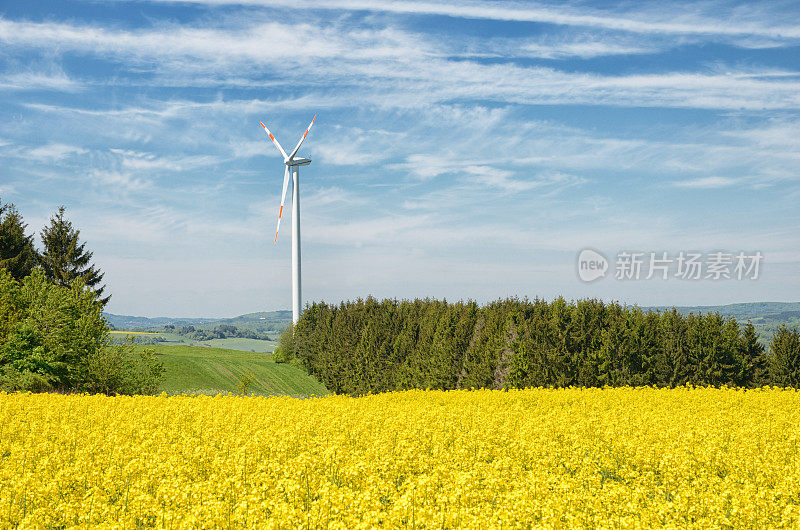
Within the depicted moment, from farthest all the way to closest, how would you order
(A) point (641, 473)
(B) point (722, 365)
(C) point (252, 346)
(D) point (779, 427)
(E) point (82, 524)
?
1. (C) point (252, 346)
2. (B) point (722, 365)
3. (D) point (779, 427)
4. (A) point (641, 473)
5. (E) point (82, 524)

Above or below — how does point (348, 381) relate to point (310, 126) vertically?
below

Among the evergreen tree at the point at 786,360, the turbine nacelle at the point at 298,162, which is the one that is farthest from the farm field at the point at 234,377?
the evergreen tree at the point at 786,360

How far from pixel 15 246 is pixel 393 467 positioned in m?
64.5

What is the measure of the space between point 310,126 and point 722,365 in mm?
47059

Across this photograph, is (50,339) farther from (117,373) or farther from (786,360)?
(786,360)

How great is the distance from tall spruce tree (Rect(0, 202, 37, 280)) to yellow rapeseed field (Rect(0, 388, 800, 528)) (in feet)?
154

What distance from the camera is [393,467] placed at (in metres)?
11.0

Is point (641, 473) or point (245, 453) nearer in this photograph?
point (245, 453)

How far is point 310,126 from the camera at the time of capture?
2518 inches

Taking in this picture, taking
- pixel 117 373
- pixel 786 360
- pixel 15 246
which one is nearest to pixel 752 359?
pixel 786 360

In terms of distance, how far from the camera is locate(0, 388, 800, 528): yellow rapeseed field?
28.2ft

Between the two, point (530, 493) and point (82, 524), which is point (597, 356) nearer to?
point (530, 493)

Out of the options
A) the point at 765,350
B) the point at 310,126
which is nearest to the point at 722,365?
the point at 765,350

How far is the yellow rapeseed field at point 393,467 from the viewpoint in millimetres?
8602
